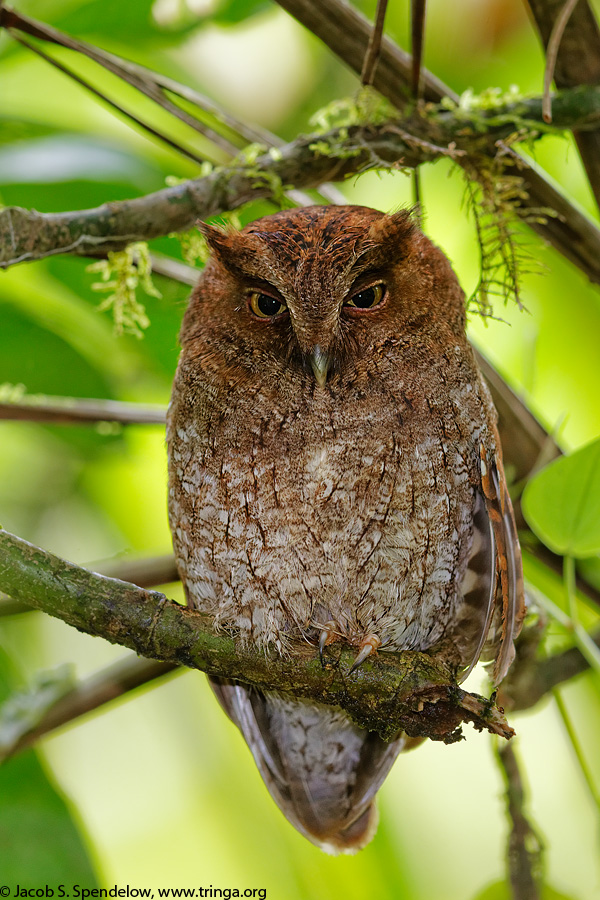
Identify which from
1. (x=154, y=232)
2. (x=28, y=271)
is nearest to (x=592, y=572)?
(x=154, y=232)

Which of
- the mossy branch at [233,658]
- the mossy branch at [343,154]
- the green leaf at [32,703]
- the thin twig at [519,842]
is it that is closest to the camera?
the mossy branch at [233,658]

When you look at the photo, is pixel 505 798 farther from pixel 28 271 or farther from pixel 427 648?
pixel 28 271

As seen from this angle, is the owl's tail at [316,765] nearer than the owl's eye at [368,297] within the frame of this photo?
No

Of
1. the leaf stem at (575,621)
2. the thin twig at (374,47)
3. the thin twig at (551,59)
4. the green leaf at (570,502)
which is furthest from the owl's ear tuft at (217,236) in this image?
the leaf stem at (575,621)

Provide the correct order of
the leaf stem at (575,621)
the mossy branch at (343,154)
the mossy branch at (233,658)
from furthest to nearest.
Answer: the leaf stem at (575,621)
the mossy branch at (343,154)
the mossy branch at (233,658)

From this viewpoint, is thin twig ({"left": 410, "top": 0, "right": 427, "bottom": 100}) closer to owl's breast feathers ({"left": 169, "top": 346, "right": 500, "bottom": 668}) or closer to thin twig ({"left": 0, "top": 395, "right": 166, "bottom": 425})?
owl's breast feathers ({"left": 169, "top": 346, "right": 500, "bottom": 668})

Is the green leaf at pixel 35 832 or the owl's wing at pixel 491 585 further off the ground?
the owl's wing at pixel 491 585

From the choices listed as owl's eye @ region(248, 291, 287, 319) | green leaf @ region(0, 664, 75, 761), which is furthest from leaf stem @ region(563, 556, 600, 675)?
green leaf @ region(0, 664, 75, 761)

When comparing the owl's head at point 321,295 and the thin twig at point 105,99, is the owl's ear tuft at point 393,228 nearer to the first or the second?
the owl's head at point 321,295
